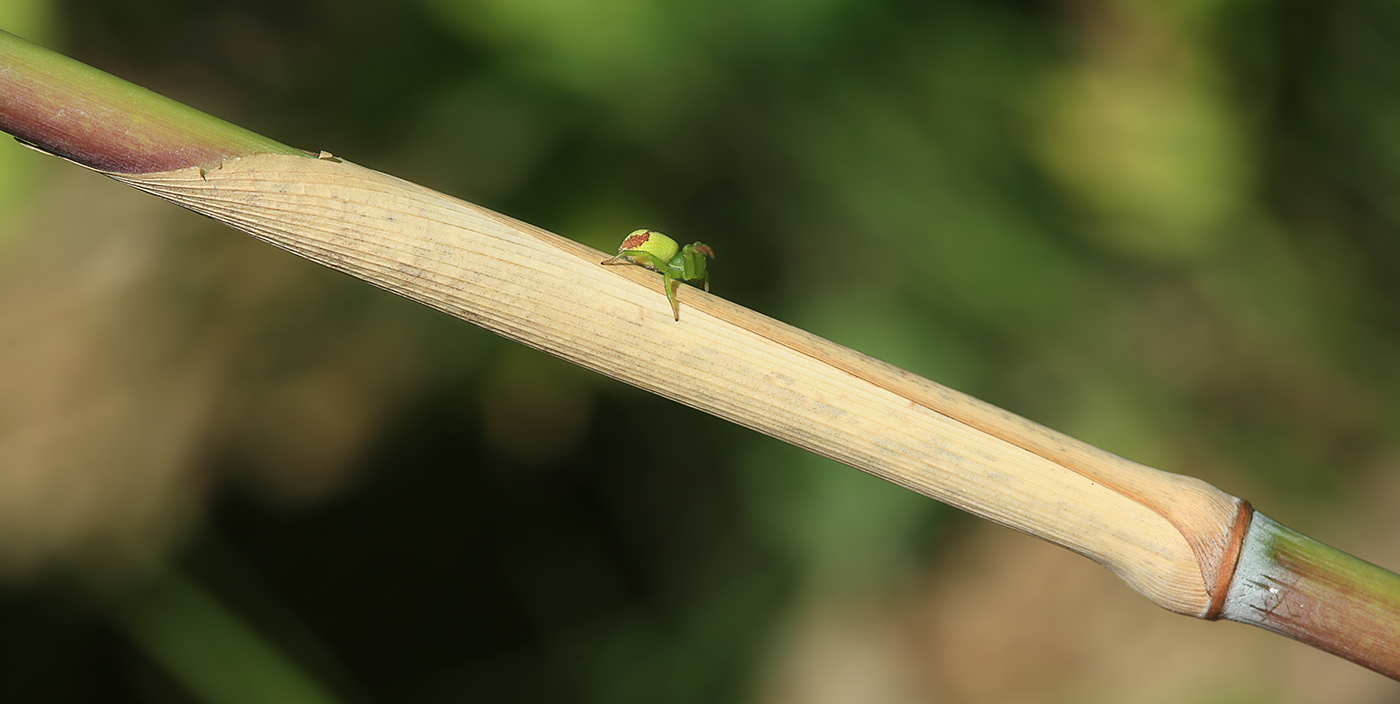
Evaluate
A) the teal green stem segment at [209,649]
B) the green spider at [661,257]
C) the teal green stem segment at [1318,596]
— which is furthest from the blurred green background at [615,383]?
the teal green stem segment at [1318,596]

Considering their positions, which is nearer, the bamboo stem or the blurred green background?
the bamboo stem

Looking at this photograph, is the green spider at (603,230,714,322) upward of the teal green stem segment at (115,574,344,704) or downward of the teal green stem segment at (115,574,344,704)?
upward

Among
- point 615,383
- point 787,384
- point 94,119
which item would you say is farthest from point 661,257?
point 615,383

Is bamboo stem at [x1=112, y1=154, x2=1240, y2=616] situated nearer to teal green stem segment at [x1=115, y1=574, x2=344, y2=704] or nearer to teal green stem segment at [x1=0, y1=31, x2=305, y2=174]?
teal green stem segment at [x1=0, y1=31, x2=305, y2=174]

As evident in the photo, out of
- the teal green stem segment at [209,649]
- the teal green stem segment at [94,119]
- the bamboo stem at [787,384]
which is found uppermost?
the bamboo stem at [787,384]

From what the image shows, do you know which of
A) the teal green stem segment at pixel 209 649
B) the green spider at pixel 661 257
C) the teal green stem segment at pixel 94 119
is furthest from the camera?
the teal green stem segment at pixel 209 649

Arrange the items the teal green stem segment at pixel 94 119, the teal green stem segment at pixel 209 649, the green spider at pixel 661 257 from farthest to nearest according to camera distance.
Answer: the teal green stem segment at pixel 209 649, the green spider at pixel 661 257, the teal green stem segment at pixel 94 119

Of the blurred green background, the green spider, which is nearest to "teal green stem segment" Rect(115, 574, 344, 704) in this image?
the blurred green background

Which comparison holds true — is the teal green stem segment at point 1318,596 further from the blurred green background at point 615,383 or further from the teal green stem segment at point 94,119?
the blurred green background at point 615,383
